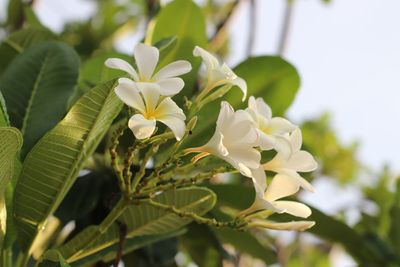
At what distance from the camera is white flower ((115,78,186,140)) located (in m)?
0.62

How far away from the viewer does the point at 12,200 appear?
31.7 inches

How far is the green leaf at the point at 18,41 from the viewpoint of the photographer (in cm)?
110

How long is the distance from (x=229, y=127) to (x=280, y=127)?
0.09 metres

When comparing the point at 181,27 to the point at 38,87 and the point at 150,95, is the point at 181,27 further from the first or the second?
the point at 150,95

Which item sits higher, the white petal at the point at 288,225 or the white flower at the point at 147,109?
the white flower at the point at 147,109

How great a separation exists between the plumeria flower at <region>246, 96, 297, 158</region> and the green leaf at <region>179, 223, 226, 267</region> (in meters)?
0.44

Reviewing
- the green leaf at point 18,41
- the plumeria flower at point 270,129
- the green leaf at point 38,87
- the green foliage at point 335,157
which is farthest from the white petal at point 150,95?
the green foliage at point 335,157

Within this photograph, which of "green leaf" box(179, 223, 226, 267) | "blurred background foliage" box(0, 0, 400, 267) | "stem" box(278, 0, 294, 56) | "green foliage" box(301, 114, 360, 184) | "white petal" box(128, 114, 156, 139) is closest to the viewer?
"white petal" box(128, 114, 156, 139)

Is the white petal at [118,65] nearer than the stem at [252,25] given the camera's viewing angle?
Yes

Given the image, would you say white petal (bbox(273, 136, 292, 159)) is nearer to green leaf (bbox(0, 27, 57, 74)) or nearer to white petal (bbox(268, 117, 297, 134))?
white petal (bbox(268, 117, 297, 134))

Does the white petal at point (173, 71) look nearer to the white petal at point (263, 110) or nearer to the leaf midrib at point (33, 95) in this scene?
the white petal at point (263, 110)

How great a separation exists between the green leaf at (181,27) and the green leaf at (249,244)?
0.33 metres

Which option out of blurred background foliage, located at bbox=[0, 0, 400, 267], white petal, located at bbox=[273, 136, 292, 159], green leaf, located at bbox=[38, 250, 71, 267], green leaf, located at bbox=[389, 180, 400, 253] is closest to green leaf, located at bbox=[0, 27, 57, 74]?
blurred background foliage, located at bbox=[0, 0, 400, 267]

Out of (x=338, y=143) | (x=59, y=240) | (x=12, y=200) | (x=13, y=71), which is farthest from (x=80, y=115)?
(x=338, y=143)
